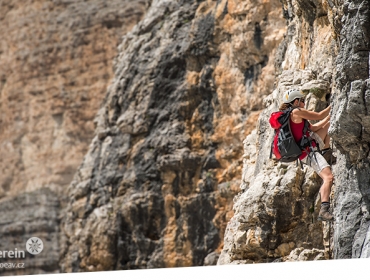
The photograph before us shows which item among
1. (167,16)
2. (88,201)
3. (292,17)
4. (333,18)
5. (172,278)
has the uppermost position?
(167,16)

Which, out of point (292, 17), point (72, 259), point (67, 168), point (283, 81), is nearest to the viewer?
point (283, 81)

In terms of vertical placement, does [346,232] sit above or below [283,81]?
below

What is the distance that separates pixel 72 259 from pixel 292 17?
852 cm

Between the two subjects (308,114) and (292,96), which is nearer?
(308,114)

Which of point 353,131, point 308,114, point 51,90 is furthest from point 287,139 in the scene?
point 51,90

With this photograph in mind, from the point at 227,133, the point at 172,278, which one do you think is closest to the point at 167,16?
the point at 227,133

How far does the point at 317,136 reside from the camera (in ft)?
30.5

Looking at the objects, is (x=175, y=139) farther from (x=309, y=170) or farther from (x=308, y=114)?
(x=308, y=114)

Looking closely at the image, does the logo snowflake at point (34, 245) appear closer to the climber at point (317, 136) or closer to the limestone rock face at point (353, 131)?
the climber at point (317, 136)

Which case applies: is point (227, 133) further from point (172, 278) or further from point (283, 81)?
point (172, 278)

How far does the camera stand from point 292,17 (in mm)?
12797

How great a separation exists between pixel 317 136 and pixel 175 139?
29.3ft

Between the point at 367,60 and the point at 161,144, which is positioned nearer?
the point at 367,60

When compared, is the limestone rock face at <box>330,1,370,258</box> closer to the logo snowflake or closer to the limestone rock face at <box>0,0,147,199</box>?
the logo snowflake
